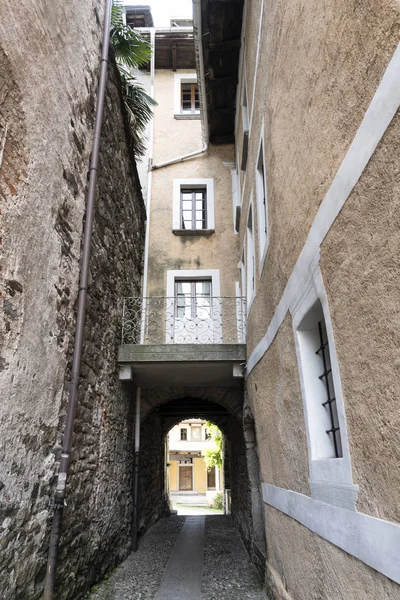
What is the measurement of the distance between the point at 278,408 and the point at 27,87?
11.4 ft

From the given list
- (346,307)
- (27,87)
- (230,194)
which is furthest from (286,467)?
(230,194)

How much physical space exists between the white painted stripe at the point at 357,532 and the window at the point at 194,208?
7.17 meters

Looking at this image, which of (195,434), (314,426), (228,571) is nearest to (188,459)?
(195,434)

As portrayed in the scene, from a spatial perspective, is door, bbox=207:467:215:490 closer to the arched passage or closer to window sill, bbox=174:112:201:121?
the arched passage

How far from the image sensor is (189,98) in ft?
36.7

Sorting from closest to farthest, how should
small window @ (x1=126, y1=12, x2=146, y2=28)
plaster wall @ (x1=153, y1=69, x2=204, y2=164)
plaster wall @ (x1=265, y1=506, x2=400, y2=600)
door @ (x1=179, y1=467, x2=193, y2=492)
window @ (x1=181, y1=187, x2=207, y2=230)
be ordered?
1. plaster wall @ (x1=265, y1=506, x2=400, y2=600)
2. window @ (x1=181, y1=187, x2=207, y2=230)
3. plaster wall @ (x1=153, y1=69, x2=204, y2=164)
4. small window @ (x1=126, y1=12, x2=146, y2=28)
5. door @ (x1=179, y1=467, x2=193, y2=492)

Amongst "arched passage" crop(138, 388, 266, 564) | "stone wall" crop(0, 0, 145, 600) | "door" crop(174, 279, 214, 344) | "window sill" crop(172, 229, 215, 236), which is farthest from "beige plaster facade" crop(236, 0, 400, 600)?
"window sill" crop(172, 229, 215, 236)

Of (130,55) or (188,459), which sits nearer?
(130,55)

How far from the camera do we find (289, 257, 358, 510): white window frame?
2.15 metres

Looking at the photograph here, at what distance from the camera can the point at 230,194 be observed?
9672 millimetres

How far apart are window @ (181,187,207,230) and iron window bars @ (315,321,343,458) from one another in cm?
692

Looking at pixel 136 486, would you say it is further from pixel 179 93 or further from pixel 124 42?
pixel 179 93

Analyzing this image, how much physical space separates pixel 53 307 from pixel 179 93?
8.95 metres

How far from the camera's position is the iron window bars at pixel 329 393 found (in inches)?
105
